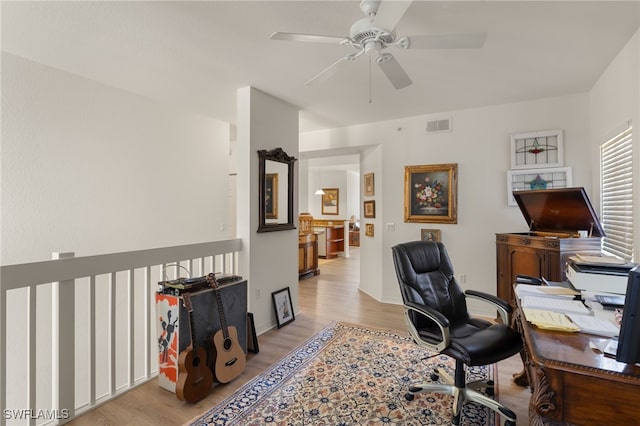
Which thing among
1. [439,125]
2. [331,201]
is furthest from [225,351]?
[331,201]

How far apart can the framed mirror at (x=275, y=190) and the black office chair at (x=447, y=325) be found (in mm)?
1732

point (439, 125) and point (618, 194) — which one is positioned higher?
point (439, 125)

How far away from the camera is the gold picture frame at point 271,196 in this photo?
357cm

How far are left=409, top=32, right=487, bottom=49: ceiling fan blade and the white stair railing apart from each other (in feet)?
7.97

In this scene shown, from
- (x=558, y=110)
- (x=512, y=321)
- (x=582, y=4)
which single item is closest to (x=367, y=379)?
(x=512, y=321)

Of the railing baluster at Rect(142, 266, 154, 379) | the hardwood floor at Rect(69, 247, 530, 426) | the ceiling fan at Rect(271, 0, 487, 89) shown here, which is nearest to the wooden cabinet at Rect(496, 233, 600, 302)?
the hardwood floor at Rect(69, 247, 530, 426)

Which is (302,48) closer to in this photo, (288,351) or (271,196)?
(271,196)

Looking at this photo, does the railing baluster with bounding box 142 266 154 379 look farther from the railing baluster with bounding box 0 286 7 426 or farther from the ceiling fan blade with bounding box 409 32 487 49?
the ceiling fan blade with bounding box 409 32 487 49

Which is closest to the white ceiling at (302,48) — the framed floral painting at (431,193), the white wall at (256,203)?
the white wall at (256,203)

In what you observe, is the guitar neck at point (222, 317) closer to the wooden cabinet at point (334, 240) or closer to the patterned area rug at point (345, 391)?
the patterned area rug at point (345, 391)

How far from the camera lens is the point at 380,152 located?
4.74 m

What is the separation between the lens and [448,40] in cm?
175

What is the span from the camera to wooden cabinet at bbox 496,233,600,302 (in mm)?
2816

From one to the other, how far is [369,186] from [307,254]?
207cm
